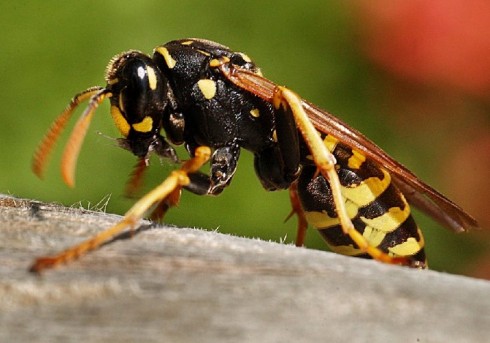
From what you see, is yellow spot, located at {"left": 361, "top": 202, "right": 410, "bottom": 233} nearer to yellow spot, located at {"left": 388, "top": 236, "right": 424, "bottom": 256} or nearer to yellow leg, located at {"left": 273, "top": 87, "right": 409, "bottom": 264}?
yellow spot, located at {"left": 388, "top": 236, "right": 424, "bottom": 256}

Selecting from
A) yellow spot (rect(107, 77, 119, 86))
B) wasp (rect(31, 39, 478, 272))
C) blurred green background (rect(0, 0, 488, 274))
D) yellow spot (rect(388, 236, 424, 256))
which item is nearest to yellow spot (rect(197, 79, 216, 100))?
wasp (rect(31, 39, 478, 272))

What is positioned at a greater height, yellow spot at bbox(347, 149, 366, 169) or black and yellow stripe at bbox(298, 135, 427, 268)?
yellow spot at bbox(347, 149, 366, 169)

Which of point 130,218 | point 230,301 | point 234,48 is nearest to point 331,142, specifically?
point 130,218

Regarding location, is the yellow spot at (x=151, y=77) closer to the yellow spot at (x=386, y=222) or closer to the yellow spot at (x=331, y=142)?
the yellow spot at (x=331, y=142)

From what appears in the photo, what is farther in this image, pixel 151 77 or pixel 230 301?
pixel 151 77

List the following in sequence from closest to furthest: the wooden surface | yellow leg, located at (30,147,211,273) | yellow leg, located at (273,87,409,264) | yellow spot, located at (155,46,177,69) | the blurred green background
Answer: the wooden surface
yellow leg, located at (30,147,211,273)
yellow leg, located at (273,87,409,264)
yellow spot, located at (155,46,177,69)
the blurred green background

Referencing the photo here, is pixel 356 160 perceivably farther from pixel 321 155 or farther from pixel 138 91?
pixel 138 91
